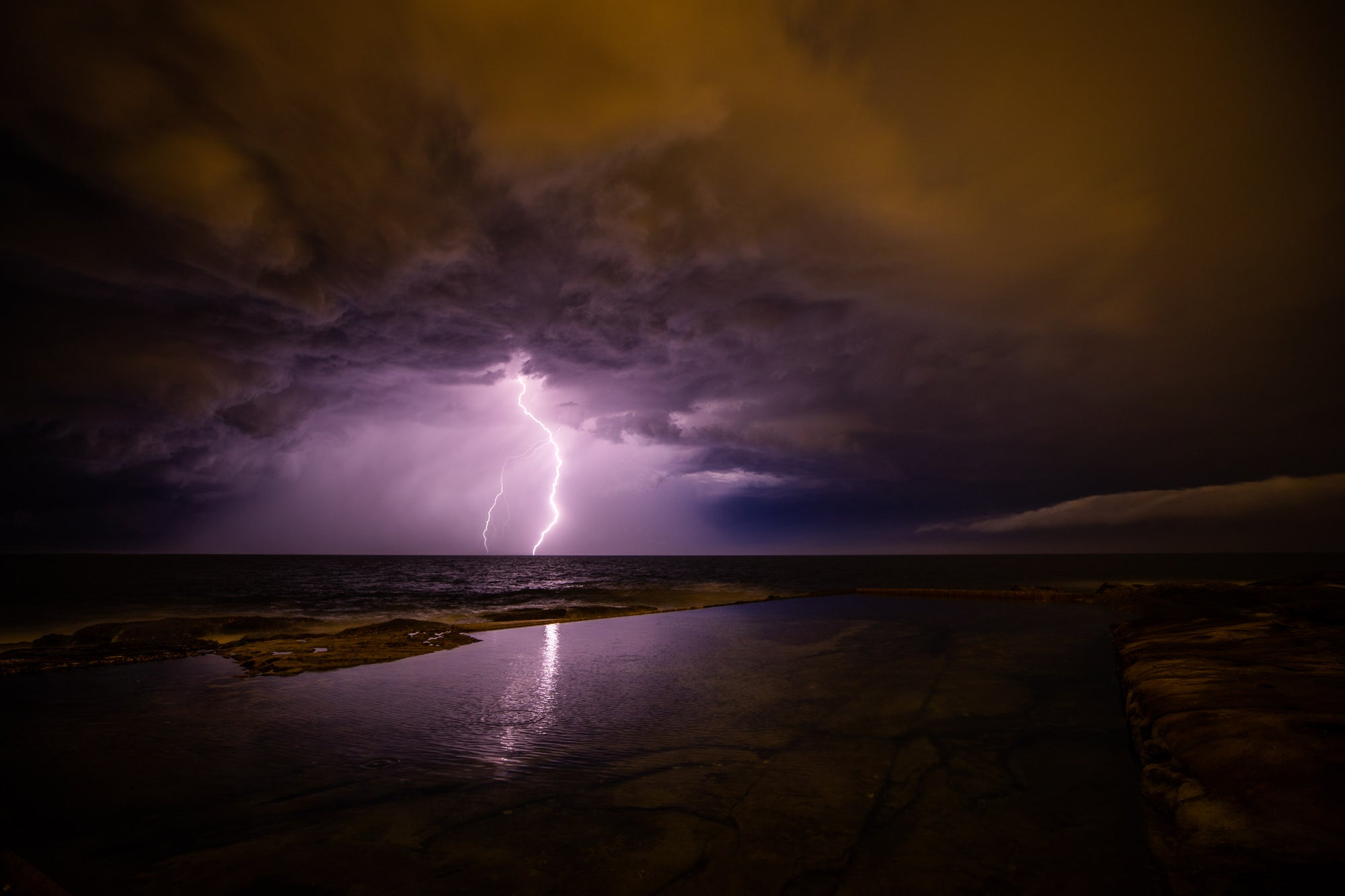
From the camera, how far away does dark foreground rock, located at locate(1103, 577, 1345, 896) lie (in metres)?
4.95

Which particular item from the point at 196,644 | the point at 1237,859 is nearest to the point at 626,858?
the point at 1237,859

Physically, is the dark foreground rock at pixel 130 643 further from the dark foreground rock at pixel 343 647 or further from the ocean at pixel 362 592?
the ocean at pixel 362 592

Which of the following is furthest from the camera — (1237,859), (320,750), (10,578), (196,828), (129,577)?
(129,577)

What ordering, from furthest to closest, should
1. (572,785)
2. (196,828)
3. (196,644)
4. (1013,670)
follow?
1. (196,644)
2. (1013,670)
3. (572,785)
4. (196,828)

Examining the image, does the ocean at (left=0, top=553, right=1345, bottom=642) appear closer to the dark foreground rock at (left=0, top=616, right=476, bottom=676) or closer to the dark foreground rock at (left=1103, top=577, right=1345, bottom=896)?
the dark foreground rock at (left=0, top=616, right=476, bottom=676)

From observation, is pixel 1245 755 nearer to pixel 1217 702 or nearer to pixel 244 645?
pixel 1217 702

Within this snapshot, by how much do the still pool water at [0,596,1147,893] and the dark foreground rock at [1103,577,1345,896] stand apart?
729 millimetres

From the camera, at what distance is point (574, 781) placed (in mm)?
8070

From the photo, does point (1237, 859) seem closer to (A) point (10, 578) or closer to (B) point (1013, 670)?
(B) point (1013, 670)

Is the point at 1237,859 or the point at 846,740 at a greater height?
the point at 1237,859

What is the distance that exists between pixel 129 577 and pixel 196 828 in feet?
353

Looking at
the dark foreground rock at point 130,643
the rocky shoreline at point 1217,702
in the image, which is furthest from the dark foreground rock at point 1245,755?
the dark foreground rock at point 130,643

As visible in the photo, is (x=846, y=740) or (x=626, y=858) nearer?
(x=626, y=858)

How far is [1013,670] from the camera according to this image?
16281mm
